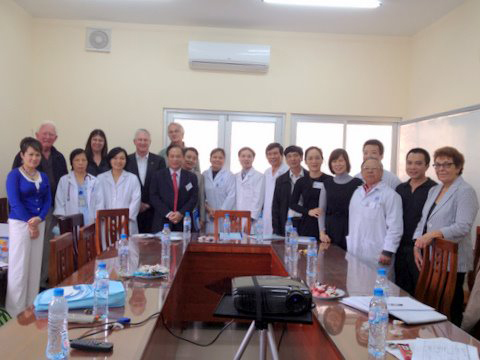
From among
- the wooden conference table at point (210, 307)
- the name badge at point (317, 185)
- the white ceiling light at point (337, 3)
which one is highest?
the white ceiling light at point (337, 3)

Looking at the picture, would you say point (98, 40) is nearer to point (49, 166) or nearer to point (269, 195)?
point (49, 166)

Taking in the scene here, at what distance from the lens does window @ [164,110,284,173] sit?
5.63 metres

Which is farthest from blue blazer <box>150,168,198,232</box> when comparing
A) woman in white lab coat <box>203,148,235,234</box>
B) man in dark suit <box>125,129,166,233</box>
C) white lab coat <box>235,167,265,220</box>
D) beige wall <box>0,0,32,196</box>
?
beige wall <box>0,0,32,196</box>

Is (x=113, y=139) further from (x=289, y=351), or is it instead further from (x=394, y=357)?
(x=394, y=357)

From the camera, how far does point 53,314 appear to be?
4.24 ft

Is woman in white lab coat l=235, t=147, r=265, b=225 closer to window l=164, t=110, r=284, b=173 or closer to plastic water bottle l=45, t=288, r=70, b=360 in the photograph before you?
window l=164, t=110, r=284, b=173

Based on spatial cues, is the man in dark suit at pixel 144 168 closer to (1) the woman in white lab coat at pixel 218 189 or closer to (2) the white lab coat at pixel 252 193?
(1) the woman in white lab coat at pixel 218 189

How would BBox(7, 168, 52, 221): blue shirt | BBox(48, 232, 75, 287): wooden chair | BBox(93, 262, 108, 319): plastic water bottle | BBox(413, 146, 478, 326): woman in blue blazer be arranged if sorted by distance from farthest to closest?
BBox(7, 168, 52, 221): blue shirt < BBox(413, 146, 478, 326): woman in blue blazer < BBox(48, 232, 75, 287): wooden chair < BBox(93, 262, 108, 319): plastic water bottle

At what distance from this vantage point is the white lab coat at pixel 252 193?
15.0ft

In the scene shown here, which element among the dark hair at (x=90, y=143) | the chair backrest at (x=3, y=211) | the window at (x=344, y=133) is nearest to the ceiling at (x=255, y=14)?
the window at (x=344, y=133)

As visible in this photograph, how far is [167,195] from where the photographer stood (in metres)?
4.03

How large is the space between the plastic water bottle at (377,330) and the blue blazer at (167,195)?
9.22 ft

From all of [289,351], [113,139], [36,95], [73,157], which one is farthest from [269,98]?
[289,351]

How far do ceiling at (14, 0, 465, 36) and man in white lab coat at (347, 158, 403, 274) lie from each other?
2543mm
